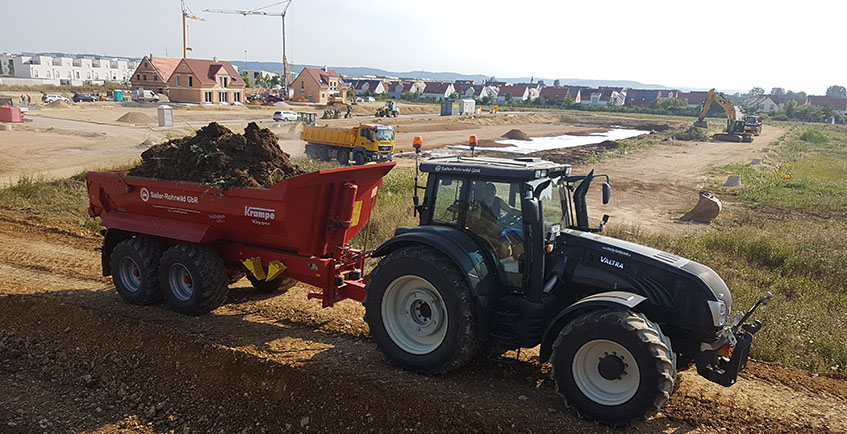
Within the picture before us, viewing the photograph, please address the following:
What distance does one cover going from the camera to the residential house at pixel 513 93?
5283 inches

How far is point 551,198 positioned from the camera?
232 inches

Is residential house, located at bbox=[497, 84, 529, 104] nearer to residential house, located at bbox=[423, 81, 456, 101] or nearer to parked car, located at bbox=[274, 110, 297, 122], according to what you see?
residential house, located at bbox=[423, 81, 456, 101]

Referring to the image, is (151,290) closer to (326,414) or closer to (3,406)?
(3,406)

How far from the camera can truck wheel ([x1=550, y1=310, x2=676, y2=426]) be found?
4664 millimetres

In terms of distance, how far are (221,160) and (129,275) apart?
2.24 metres

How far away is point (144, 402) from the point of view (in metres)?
5.94

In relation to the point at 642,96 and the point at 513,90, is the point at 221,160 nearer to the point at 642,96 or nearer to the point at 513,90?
the point at 513,90

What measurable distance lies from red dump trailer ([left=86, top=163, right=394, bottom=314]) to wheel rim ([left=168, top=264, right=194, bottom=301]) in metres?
0.01

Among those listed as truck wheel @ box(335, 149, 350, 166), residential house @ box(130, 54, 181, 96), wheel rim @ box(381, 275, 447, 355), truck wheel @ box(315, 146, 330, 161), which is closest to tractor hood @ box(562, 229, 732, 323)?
wheel rim @ box(381, 275, 447, 355)

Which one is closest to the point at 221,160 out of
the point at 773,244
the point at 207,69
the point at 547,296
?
the point at 547,296

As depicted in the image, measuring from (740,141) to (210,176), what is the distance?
182ft

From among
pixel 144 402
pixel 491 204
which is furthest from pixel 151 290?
pixel 491 204

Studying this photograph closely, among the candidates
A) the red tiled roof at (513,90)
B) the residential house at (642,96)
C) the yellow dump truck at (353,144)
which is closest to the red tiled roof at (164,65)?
the yellow dump truck at (353,144)

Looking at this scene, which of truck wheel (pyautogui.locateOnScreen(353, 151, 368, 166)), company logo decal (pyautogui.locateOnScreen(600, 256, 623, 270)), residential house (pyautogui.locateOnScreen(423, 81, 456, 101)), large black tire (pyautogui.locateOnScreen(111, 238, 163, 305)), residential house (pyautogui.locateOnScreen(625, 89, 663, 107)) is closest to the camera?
company logo decal (pyautogui.locateOnScreen(600, 256, 623, 270))
